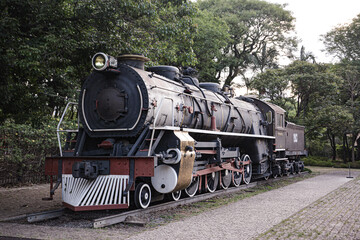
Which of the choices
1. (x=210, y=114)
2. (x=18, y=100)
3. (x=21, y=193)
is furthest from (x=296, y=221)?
(x=21, y=193)

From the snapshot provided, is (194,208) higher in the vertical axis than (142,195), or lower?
lower

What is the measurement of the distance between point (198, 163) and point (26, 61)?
4.82m

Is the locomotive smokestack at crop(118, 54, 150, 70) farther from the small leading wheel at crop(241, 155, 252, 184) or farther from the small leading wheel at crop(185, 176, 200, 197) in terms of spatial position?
the small leading wheel at crop(241, 155, 252, 184)

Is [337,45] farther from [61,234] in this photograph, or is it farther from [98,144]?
[61,234]

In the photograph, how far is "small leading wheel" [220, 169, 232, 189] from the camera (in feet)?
36.4

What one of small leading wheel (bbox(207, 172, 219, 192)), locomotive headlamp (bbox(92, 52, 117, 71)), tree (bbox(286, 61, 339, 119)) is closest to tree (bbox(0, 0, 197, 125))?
locomotive headlamp (bbox(92, 52, 117, 71))

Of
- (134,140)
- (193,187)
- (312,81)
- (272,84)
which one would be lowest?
(193,187)

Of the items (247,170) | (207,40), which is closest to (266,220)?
(247,170)

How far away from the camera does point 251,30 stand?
34.0 metres

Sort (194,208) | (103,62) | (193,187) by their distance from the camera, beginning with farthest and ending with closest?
(193,187) → (194,208) → (103,62)

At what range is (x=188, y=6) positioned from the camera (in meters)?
10.9

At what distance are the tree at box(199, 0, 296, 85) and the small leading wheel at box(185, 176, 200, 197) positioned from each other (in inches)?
951

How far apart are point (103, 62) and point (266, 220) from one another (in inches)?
181

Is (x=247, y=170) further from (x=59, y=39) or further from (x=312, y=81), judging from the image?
(x=312, y=81)
